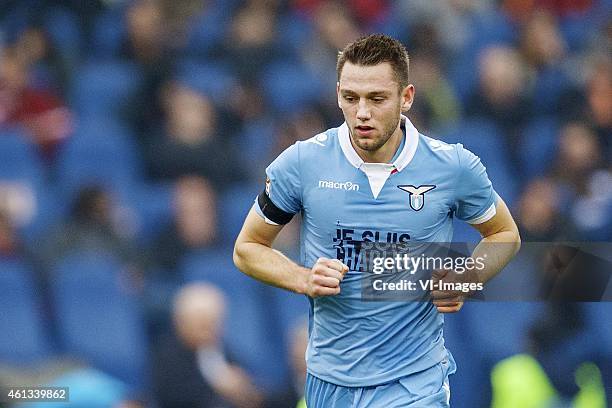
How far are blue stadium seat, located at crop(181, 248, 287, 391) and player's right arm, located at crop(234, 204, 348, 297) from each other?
2945mm

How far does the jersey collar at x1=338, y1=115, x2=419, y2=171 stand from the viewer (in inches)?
142

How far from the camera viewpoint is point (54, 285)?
6.88 metres

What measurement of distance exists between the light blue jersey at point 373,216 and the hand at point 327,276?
0.88ft

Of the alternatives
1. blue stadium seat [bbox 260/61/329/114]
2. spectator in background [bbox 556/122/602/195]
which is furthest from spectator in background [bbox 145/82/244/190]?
spectator in background [bbox 556/122/602/195]

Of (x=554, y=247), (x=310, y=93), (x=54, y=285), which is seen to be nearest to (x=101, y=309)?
(x=54, y=285)

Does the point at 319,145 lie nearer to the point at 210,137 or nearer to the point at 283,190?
the point at 283,190

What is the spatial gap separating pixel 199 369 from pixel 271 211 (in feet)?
8.35

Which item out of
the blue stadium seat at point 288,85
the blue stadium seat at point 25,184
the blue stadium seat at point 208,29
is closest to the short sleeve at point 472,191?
the blue stadium seat at point 25,184

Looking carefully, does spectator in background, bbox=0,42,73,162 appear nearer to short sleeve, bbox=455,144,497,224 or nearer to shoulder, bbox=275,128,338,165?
shoulder, bbox=275,128,338,165

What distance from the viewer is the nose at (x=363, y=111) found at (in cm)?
340

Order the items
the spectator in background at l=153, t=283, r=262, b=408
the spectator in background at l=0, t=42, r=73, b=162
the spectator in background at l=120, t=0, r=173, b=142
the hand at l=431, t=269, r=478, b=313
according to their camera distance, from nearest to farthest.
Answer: the hand at l=431, t=269, r=478, b=313 < the spectator in background at l=153, t=283, r=262, b=408 < the spectator in background at l=0, t=42, r=73, b=162 < the spectator in background at l=120, t=0, r=173, b=142

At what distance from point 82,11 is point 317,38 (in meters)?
1.81

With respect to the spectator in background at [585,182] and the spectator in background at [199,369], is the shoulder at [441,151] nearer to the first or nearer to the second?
the spectator in background at [199,369]

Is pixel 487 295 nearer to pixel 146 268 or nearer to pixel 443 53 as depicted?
pixel 146 268
